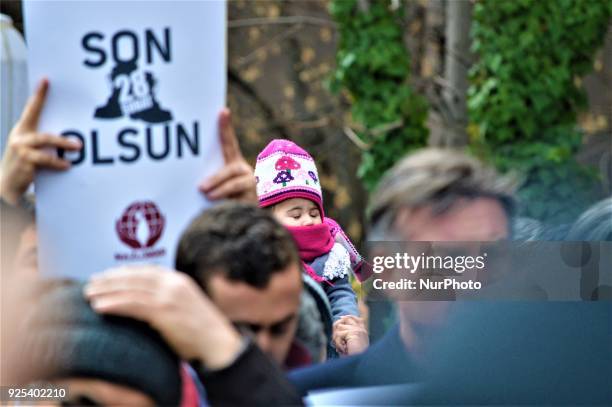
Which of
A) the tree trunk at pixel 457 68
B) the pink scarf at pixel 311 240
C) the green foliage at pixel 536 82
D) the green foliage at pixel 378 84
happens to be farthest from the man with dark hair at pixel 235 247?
the tree trunk at pixel 457 68

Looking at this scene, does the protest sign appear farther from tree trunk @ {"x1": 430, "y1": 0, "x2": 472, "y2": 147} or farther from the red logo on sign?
tree trunk @ {"x1": 430, "y1": 0, "x2": 472, "y2": 147}

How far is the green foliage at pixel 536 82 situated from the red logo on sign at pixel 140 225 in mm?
5372

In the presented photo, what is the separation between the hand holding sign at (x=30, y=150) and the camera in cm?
183

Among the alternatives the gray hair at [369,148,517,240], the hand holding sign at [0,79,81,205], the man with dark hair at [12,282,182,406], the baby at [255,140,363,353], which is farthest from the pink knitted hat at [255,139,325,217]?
the man with dark hair at [12,282,182,406]

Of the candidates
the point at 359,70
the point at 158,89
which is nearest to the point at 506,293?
the point at 158,89

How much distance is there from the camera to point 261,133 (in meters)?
9.72

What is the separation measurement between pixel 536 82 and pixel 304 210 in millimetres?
4055

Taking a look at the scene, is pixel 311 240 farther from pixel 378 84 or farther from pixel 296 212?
pixel 378 84

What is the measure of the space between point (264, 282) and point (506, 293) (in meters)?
0.80

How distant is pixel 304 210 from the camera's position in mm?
3545

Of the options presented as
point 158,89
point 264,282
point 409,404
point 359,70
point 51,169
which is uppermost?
point 359,70

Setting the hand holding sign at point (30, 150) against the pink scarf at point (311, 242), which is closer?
the hand holding sign at point (30, 150)

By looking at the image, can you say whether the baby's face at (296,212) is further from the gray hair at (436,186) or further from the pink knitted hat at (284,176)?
the gray hair at (436,186)

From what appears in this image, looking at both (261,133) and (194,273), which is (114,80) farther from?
(261,133)
